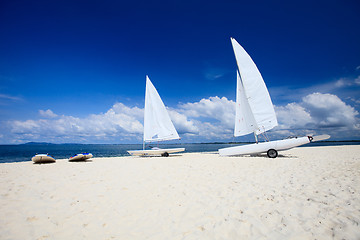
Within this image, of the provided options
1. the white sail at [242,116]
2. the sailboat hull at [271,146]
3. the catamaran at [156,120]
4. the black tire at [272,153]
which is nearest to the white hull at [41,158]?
the catamaran at [156,120]

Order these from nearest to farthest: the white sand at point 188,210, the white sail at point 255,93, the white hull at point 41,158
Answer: the white sand at point 188,210 < the white hull at point 41,158 < the white sail at point 255,93

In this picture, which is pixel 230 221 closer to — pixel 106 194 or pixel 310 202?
pixel 310 202

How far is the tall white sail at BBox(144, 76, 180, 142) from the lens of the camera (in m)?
22.5

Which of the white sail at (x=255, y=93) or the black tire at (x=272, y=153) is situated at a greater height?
the white sail at (x=255, y=93)

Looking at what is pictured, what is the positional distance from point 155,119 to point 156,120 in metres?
0.19

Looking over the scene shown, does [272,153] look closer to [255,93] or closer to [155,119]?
[255,93]

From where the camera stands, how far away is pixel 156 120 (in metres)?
22.5

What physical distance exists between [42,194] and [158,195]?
444 centimetres

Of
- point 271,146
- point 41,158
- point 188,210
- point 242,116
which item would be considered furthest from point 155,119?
point 188,210

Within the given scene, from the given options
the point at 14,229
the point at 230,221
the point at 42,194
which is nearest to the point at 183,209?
the point at 230,221

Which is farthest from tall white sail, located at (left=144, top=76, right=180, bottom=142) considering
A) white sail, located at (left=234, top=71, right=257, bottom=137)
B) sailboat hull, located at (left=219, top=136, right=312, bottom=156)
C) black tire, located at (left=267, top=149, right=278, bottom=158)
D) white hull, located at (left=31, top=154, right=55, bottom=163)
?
black tire, located at (left=267, top=149, right=278, bottom=158)

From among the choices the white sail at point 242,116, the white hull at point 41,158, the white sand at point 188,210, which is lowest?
the white sand at point 188,210

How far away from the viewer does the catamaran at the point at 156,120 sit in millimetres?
22469

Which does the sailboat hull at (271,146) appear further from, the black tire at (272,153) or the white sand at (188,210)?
the white sand at (188,210)
